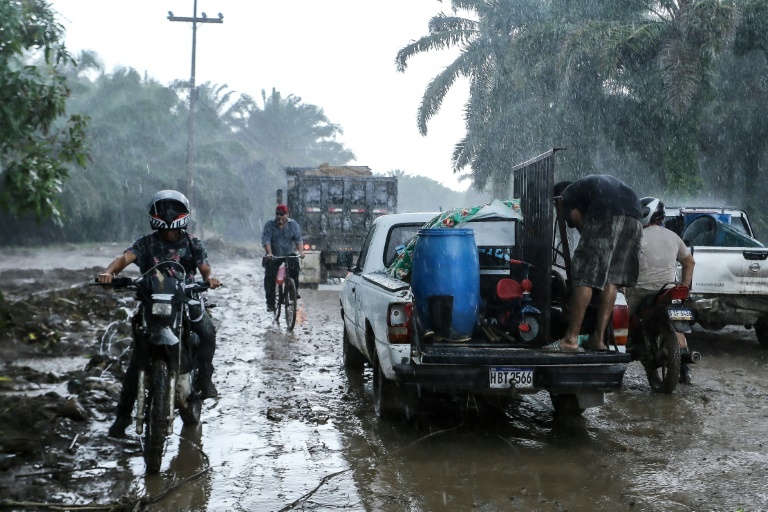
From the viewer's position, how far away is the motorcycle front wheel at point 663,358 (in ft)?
25.8

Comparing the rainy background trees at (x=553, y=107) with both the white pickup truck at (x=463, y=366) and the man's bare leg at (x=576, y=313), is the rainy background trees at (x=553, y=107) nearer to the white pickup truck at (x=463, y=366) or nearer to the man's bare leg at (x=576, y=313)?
the white pickup truck at (x=463, y=366)

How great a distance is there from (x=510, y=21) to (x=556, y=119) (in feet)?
23.0

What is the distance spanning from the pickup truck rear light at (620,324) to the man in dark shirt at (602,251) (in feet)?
0.23

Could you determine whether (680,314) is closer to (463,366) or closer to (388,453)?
(463,366)

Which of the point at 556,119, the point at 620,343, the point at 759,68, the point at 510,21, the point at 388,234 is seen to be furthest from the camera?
the point at 510,21

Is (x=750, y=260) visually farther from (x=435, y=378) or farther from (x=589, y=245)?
(x=435, y=378)

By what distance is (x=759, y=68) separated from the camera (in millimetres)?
24641

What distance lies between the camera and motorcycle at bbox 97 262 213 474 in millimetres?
5273

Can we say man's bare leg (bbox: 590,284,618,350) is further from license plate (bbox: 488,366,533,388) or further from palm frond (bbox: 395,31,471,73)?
palm frond (bbox: 395,31,471,73)

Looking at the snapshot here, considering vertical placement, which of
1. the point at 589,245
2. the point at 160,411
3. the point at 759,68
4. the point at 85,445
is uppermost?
the point at 759,68

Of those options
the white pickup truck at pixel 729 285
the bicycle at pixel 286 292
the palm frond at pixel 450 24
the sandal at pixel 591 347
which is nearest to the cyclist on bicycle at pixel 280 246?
the bicycle at pixel 286 292

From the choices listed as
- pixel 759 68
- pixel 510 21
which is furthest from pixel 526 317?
pixel 510 21

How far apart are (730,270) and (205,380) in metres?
6.92

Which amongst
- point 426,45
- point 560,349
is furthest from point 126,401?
point 426,45
